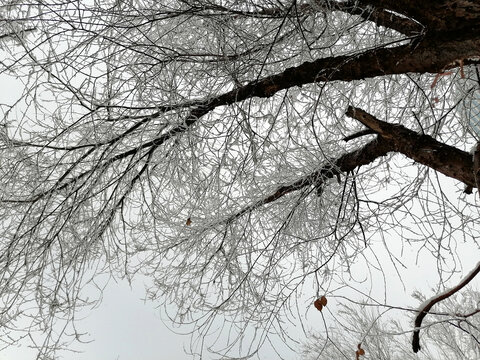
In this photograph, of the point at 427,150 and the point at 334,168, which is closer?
the point at 427,150

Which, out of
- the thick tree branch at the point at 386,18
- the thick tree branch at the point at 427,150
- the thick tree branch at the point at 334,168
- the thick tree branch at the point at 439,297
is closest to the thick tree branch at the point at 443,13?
the thick tree branch at the point at 386,18

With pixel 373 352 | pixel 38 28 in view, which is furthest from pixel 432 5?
pixel 373 352

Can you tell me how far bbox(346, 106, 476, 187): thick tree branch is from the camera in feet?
10.5

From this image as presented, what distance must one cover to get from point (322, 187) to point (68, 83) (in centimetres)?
256

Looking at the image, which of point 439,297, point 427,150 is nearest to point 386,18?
point 427,150

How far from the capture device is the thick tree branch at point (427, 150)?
10.5 ft

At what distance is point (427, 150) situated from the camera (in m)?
3.29

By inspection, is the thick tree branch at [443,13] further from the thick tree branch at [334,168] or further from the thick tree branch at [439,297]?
the thick tree branch at [439,297]

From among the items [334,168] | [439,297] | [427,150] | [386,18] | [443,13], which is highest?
[386,18]

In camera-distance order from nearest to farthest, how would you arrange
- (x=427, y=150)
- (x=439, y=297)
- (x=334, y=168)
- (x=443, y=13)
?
(x=439, y=297)
(x=443, y=13)
(x=427, y=150)
(x=334, y=168)

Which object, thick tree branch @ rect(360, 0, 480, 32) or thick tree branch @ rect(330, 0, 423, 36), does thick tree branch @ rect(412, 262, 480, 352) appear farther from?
thick tree branch @ rect(330, 0, 423, 36)

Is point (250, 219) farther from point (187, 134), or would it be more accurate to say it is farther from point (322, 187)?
point (187, 134)

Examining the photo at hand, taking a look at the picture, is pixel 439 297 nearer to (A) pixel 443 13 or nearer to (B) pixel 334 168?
(A) pixel 443 13

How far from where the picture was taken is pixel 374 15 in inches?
140
